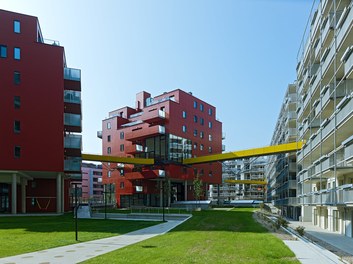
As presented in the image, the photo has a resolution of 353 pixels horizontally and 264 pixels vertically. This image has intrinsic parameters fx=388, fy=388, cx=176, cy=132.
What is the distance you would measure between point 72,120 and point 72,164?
5908 millimetres

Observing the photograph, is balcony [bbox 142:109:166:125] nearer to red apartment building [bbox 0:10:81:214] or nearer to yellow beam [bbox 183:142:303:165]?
yellow beam [bbox 183:142:303:165]

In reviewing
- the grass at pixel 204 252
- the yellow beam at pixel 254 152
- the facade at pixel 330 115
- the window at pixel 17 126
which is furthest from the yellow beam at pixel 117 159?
the grass at pixel 204 252

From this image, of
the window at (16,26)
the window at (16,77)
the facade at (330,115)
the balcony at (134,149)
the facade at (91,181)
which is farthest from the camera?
the facade at (91,181)

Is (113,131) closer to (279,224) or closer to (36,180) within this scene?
(36,180)

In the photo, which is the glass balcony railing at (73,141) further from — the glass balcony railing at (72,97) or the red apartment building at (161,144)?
the red apartment building at (161,144)

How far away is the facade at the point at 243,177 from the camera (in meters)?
144

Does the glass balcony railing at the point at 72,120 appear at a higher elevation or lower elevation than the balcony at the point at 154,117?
lower

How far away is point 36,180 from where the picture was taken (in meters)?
48.1

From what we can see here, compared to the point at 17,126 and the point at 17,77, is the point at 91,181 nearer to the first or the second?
the point at 17,126

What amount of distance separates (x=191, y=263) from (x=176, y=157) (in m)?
53.0

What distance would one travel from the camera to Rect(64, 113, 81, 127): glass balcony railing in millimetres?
47562

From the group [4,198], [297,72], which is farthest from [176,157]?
[4,198]

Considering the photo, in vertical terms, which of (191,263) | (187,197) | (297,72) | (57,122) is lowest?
(187,197)

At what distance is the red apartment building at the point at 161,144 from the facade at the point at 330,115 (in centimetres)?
2391
